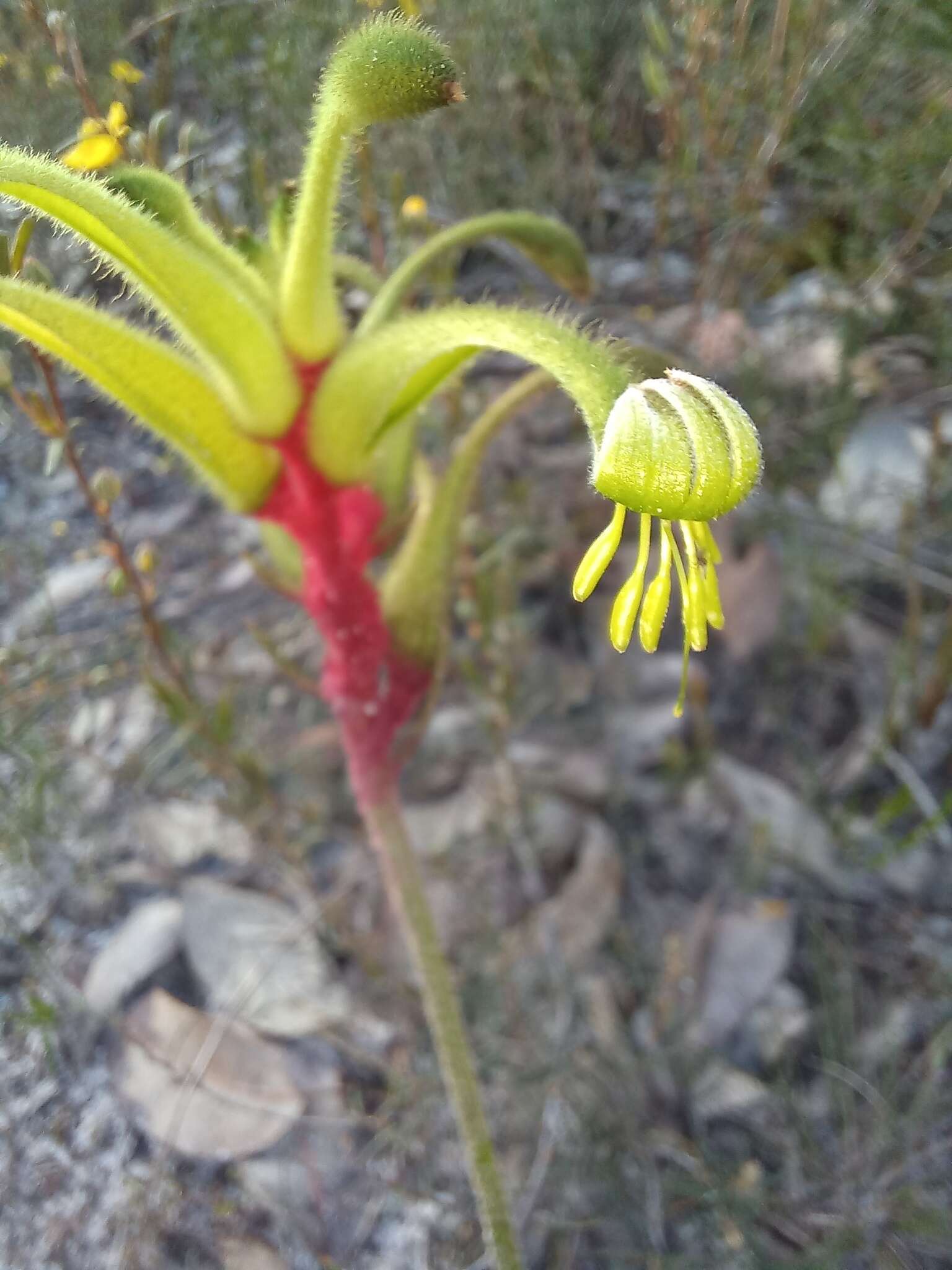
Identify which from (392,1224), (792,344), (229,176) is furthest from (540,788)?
(229,176)

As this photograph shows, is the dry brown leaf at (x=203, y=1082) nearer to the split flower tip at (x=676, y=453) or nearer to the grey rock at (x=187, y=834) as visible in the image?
the grey rock at (x=187, y=834)

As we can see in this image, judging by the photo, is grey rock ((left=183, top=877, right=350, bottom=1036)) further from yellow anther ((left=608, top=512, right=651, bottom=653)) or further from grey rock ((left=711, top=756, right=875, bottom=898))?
yellow anther ((left=608, top=512, right=651, bottom=653))

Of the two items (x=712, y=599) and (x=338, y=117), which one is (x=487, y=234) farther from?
(x=712, y=599)

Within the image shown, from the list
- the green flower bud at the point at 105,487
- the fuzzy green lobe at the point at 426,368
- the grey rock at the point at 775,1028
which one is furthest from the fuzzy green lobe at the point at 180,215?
the grey rock at the point at 775,1028

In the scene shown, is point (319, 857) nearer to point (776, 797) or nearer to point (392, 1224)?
point (392, 1224)

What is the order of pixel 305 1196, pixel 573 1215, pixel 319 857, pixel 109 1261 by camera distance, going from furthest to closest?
pixel 319 857, pixel 573 1215, pixel 305 1196, pixel 109 1261

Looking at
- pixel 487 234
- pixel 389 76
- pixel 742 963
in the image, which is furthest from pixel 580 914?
pixel 389 76

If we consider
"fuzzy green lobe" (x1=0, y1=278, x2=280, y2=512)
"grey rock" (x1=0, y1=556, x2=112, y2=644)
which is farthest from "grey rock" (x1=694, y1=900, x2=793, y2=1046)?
"grey rock" (x1=0, y1=556, x2=112, y2=644)
